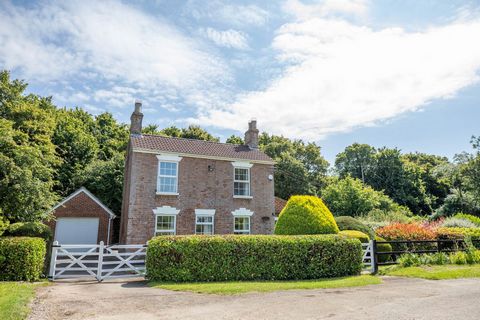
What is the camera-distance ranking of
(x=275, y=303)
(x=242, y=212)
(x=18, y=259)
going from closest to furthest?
(x=275, y=303) < (x=18, y=259) < (x=242, y=212)

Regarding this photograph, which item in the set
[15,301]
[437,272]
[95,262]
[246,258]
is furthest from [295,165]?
[15,301]

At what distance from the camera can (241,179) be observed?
23.2m

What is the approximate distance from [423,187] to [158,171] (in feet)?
155

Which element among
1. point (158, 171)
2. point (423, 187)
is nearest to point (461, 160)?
point (423, 187)

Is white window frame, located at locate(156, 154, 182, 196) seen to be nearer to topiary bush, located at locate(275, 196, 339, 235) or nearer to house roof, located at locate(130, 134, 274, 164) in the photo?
house roof, located at locate(130, 134, 274, 164)

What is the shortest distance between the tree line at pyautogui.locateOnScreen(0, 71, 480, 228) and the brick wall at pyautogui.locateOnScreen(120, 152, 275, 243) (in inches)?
175

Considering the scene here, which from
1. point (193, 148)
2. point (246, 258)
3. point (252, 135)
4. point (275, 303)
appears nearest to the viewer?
point (275, 303)

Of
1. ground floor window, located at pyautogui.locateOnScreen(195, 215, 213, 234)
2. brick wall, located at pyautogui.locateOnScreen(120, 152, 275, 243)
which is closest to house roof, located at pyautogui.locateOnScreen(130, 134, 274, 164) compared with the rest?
brick wall, located at pyautogui.locateOnScreen(120, 152, 275, 243)

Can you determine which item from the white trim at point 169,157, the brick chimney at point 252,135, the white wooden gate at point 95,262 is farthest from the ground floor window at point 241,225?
the white wooden gate at point 95,262

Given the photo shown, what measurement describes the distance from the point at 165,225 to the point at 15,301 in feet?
39.9

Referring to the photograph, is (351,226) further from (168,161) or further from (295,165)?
(295,165)

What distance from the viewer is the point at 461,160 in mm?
39062

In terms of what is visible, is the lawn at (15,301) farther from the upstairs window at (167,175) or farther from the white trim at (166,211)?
the upstairs window at (167,175)

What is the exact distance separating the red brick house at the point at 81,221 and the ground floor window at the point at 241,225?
9.72m
